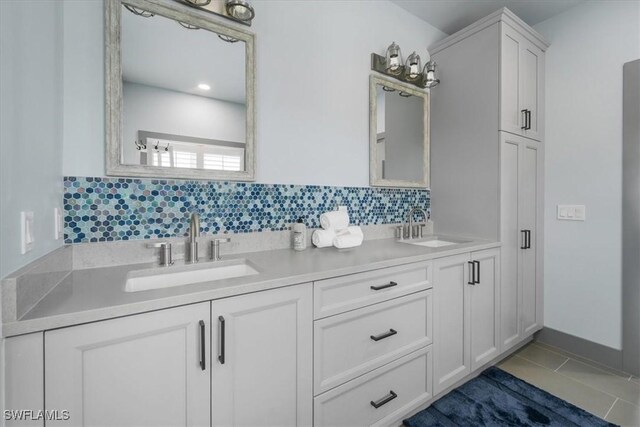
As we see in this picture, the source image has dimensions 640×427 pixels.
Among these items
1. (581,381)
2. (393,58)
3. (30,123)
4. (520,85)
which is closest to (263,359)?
(30,123)

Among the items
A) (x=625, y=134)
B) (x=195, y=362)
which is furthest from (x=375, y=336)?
(x=625, y=134)

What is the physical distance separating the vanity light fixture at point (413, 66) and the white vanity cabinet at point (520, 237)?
820 millimetres

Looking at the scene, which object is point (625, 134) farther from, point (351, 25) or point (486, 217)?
point (351, 25)

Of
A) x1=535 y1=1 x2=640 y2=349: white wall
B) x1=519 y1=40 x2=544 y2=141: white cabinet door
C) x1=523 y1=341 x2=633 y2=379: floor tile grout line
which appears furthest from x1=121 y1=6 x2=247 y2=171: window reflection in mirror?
x1=523 y1=341 x2=633 y2=379: floor tile grout line

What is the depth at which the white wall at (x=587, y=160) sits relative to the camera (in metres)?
2.15

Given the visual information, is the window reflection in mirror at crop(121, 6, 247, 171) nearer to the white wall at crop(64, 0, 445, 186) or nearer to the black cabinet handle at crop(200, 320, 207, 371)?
the white wall at crop(64, 0, 445, 186)

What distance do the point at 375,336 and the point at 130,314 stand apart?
40.8 inches

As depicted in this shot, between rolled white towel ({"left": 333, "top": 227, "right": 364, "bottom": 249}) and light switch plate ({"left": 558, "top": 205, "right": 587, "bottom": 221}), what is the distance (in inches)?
72.6

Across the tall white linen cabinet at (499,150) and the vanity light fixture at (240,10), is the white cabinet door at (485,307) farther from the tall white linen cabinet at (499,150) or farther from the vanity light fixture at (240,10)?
the vanity light fixture at (240,10)

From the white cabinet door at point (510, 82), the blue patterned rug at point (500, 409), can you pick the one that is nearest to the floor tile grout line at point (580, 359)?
the blue patterned rug at point (500, 409)

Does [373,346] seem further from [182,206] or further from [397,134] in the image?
[397,134]

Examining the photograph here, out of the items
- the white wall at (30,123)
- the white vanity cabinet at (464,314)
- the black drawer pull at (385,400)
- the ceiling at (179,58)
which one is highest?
the ceiling at (179,58)

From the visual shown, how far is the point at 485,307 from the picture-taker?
2.01m

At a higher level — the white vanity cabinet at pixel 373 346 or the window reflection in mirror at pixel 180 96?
the window reflection in mirror at pixel 180 96
